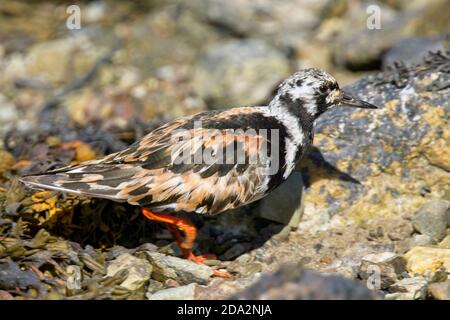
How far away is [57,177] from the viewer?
15.2 feet

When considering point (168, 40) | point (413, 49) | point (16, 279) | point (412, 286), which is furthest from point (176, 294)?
point (168, 40)

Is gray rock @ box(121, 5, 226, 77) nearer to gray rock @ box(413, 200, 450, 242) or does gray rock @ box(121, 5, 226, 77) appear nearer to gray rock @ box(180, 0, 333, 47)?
gray rock @ box(180, 0, 333, 47)

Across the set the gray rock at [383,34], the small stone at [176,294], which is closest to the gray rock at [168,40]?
the gray rock at [383,34]

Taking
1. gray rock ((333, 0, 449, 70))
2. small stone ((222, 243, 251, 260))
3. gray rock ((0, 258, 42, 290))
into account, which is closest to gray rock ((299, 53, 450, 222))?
small stone ((222, 243, 251, 260))

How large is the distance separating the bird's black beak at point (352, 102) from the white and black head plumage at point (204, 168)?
19 cm

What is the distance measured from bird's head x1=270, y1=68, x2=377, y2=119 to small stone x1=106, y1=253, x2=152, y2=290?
134cm

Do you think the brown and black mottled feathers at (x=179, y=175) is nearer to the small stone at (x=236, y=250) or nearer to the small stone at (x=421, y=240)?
the small stone at (x=236, y=250)

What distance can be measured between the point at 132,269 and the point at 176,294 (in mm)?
340

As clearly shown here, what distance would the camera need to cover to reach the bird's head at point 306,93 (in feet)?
16.4

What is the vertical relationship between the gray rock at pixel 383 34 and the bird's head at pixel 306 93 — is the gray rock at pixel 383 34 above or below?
above

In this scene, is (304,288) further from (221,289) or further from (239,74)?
(239,74)
